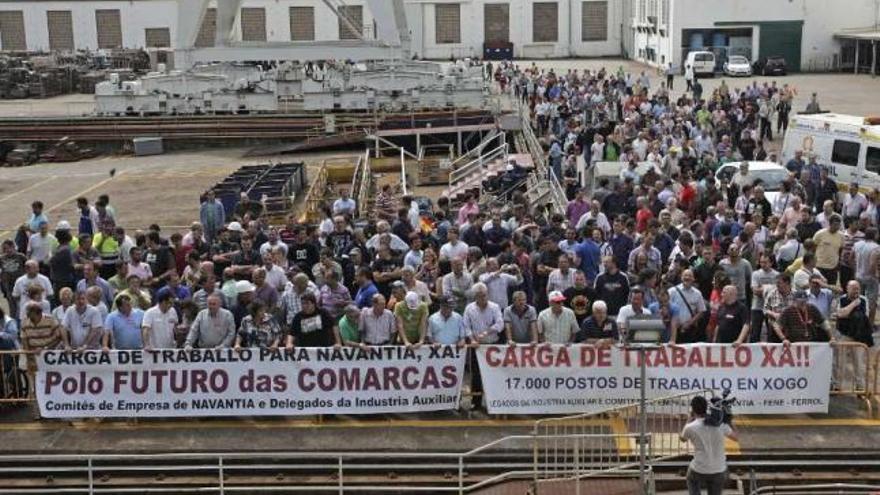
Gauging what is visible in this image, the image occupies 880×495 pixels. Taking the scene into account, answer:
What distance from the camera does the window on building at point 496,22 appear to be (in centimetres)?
7412

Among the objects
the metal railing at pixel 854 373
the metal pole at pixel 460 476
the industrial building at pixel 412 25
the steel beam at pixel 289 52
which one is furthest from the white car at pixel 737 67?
the metal pole at pixel 460 476

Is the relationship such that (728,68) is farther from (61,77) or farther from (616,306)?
(616,306)

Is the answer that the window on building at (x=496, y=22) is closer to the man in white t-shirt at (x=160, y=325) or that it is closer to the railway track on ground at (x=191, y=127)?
the railway track on ground at (x=191, y=127)

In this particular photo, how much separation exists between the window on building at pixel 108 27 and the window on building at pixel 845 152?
6423 centimetres

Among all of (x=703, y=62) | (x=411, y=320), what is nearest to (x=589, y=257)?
(x=411, y=320)

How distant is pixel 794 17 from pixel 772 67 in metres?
5.24

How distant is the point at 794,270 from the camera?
13211mm

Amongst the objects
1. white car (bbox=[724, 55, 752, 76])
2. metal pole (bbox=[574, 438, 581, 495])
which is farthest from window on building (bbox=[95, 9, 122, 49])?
metal pole (bbox=[574, 438, 581, 495])

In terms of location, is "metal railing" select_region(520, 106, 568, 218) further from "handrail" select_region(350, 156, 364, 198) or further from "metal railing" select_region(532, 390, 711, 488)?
"metal railing" select_region(532, 390, 711, 488)

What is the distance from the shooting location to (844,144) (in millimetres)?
21641

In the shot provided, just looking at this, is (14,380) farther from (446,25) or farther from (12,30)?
(12,30)

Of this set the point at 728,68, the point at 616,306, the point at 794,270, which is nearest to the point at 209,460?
the point at 616,306

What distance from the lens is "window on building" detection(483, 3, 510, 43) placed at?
74.1 meters

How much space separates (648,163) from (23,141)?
79.6 ft
